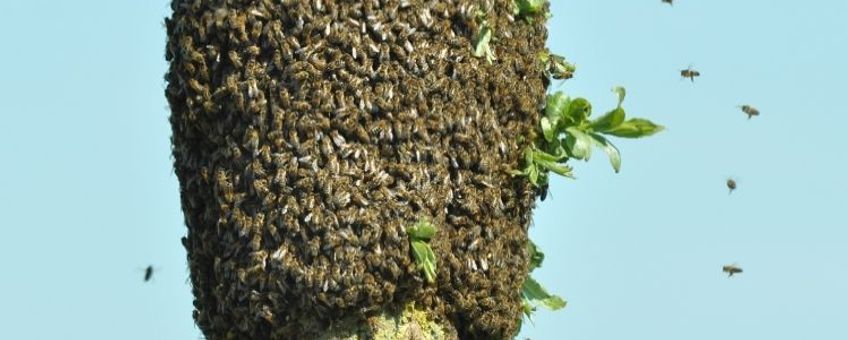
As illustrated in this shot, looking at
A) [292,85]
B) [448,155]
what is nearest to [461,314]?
[448,155]

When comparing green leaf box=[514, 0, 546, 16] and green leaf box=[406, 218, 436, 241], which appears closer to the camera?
green leaf box=[406, 218, 436, 241]

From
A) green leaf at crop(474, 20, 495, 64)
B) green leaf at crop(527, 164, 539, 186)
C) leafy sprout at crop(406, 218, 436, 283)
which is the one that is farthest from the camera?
green leaf at crop(527, 164, 539, 186)

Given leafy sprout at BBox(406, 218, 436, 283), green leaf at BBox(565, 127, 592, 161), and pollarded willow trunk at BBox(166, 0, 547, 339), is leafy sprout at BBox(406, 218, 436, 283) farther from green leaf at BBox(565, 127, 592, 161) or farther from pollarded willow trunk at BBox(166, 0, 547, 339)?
green leaf at BBox(565, 127, 592, 161)

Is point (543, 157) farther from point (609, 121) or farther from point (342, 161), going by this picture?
point (342, 161)

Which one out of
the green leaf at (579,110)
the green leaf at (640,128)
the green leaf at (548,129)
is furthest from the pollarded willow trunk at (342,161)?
the green leaf at (640,128)

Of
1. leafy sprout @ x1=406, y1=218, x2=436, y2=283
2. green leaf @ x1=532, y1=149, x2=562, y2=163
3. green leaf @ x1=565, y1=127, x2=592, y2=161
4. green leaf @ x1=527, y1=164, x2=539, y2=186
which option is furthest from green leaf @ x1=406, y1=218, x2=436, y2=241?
green leaf @ x1=565, y1=127, x2=592, y2=161

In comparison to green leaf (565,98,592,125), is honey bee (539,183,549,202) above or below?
below

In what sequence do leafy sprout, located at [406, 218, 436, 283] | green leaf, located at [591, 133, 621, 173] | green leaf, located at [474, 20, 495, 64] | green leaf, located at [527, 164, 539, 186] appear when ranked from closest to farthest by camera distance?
1. leafy sprout, located at [406, 218, 436, 283]
2. green leaf, located at [474, 20, 495, 64]
3. green leaf, located at [527, 164, 539, 186]
4. green leaf, located at [591, 133, 621, 173]
